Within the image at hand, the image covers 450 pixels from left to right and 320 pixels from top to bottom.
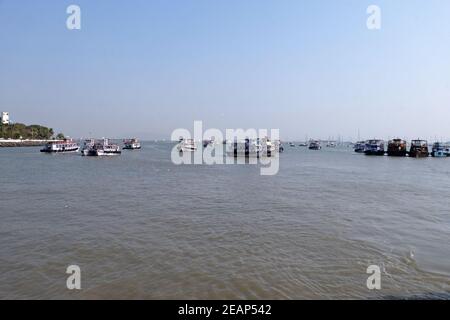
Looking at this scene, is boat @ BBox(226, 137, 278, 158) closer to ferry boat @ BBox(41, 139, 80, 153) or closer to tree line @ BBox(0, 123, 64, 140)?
ferry boat @ BBox(41, 139, 80, 153)

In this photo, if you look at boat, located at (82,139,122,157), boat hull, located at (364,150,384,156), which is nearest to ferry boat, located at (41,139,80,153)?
boat, located at (82,139,122,157)

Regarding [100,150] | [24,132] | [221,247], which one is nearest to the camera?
[221,247]

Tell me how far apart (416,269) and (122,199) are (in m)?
15.5

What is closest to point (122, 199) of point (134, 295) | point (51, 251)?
point (51, 251)

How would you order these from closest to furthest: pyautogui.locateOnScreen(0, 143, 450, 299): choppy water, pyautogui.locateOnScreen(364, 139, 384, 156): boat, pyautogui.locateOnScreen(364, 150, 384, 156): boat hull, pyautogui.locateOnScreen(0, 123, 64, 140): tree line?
pyautogui.locateOnScreen(0, 143, 450, 299): choppy water < pyautogui.locateOnScreen(364, 150, 384, 156): boat hull < pyautogui.locateOnScreen(364, 139, 384, 156): boat < pyautogui.locateOnScreen(0, 123, 64, 140): tree line

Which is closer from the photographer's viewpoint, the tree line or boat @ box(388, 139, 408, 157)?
boat @ box(388, 139, 408, 157)

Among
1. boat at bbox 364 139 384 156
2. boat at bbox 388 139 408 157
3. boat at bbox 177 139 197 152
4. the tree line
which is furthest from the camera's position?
the tree line

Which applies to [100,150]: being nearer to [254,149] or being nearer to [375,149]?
[254,149]

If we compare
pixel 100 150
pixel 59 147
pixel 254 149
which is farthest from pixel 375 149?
pixel 59 147

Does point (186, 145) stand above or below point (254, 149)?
above

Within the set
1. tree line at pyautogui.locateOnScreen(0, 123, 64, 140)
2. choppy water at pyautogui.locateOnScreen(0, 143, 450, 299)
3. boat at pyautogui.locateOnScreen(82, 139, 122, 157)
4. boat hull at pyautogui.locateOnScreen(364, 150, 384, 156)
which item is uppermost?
tree line at pyautogui.locateOnScreen(0, 123, 64, 140)

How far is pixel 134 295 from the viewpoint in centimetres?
694

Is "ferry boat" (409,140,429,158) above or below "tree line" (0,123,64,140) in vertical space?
below
